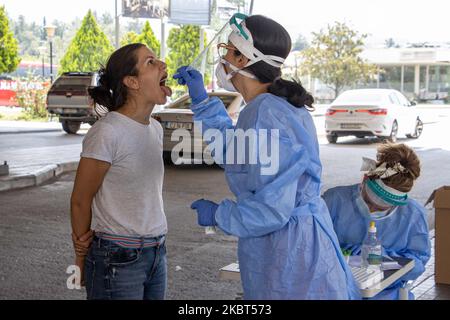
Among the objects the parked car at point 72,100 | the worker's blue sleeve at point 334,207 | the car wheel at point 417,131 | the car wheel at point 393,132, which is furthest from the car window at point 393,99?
the worker's blue sleeve at point 334,207

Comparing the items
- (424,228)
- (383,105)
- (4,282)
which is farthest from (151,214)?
(383,105)

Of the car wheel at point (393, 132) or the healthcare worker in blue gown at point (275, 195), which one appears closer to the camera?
the healthcare worker in blue gown at point (275, 195)

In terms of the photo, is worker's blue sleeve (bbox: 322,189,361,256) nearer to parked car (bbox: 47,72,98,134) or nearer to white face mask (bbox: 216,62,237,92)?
white face mask (bbox: 216,62,237,92)

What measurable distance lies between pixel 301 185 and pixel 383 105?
17330 millimetres

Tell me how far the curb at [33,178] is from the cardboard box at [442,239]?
23.9 feet

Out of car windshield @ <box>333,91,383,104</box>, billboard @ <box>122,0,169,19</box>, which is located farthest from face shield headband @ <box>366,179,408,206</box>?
billboard @ <box>122,0,169,19</box>

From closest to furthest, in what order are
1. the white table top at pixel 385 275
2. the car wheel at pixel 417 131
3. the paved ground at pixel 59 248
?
1. the white table top at pixel 385 275
2. the paved ground at pixel 59 248
3. the car wheel at pixel 417 131

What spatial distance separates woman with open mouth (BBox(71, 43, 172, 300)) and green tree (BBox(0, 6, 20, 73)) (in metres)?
26.8

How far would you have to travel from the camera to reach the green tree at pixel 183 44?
132 feet

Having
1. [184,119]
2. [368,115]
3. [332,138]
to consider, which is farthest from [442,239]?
[332,138]

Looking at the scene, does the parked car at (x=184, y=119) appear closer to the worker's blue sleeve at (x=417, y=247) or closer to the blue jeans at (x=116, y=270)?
the worker's blue sleeve at (x=417, y=247)

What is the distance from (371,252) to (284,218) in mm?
1224

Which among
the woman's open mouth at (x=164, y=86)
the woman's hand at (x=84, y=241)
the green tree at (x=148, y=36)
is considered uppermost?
the green tree at (x=148, y=36)

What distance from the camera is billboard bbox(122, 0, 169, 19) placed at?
88.8 feet
